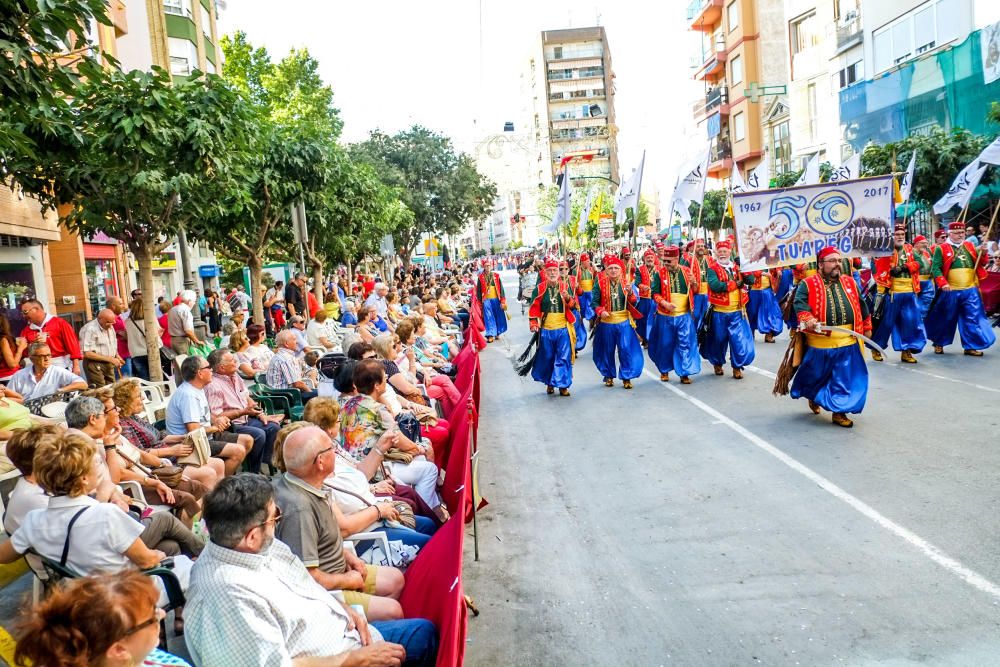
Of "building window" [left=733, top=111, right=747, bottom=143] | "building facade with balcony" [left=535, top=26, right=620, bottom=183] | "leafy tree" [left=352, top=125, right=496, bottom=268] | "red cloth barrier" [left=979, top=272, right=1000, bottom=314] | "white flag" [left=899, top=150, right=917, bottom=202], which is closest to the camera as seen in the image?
"red cloth barrier" [left=979, top=272, right=1000, bottom=314]

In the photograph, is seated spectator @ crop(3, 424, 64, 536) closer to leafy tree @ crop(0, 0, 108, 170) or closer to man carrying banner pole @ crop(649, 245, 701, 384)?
leafy tree @ crop(0, 0, 108, 170)

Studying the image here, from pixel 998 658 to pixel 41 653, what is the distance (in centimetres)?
396

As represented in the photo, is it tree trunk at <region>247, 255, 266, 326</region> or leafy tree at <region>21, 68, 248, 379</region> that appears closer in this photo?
leafy tree at <region>21, 68, 248, 379</region>

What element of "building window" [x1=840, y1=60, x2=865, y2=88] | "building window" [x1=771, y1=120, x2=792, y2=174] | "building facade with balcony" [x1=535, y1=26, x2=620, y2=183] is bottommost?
"building window" [x1=771, y1=120, x2=792, y2=174]

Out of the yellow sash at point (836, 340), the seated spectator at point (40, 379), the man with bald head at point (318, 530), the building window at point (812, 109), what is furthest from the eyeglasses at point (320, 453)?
the building window at point (812, 109)

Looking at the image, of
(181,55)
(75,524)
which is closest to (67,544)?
(75,524)

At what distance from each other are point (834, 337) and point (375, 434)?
5.16 metres

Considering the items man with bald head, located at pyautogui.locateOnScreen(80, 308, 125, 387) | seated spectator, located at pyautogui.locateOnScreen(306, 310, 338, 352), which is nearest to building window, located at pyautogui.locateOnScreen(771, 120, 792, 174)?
seated spectator, located at pyautogui.locateOnScreen(306, 310, 338, 352)

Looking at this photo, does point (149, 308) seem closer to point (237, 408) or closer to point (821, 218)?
point (237, 408)

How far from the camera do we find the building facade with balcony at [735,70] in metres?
46.8

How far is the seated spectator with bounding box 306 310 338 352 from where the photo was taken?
12820 millimetres

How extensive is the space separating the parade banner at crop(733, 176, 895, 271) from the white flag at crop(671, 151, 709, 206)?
669 cm

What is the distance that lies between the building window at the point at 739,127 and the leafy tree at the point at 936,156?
25393 mm

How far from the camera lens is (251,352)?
10.2 m
